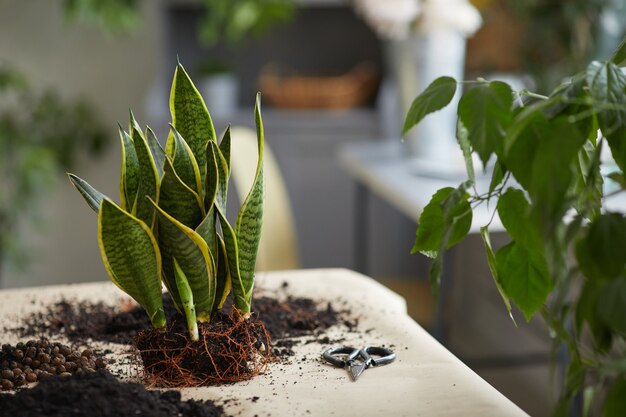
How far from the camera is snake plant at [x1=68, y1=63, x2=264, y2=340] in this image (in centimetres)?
107

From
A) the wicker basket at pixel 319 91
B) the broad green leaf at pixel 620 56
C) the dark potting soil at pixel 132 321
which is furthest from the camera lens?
the wicker basket at pixel 319 91

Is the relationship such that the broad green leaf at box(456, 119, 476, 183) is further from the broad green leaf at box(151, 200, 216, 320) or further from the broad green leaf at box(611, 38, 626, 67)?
the broad green leaf at box(151, 200, 216, 320)

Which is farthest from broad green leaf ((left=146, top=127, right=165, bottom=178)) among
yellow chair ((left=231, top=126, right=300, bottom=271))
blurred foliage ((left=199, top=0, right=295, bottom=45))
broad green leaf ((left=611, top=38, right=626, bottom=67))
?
blurred foliage ((left=199, top=0, right=295, bottom=45))

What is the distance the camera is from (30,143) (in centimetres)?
390

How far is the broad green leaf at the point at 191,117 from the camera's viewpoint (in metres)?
1.17

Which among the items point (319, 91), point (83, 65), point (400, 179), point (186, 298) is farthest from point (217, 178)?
point (83, 65)

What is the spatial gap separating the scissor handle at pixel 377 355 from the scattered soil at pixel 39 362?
33 cm

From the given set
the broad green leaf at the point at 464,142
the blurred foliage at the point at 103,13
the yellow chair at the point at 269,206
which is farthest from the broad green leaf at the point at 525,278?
the blurred foliage at the point at 103,13

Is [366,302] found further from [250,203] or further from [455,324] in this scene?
[455,324]

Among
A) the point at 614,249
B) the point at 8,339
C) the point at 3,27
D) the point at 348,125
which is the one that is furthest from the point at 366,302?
the point at 3,27

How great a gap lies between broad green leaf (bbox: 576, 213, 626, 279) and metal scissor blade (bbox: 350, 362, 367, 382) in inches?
14.1

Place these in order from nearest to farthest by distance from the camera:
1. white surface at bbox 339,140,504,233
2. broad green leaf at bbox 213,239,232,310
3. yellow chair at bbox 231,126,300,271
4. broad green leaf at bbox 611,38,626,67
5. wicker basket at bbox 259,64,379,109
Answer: broad green leaf at bbox 611,38,626,67
broad green leaf at bbox 213,239,232,310
white surface at bbox 339,140,504,233
yellow chair at bbox 231,126,300,271
wicker basket at bbox 259,64,379,109

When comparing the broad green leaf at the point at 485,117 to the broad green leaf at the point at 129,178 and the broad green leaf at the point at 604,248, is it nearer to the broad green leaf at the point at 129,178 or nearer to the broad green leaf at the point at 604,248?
the broad green leaf at the point at 604,248

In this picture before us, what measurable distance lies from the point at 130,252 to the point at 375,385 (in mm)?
335
